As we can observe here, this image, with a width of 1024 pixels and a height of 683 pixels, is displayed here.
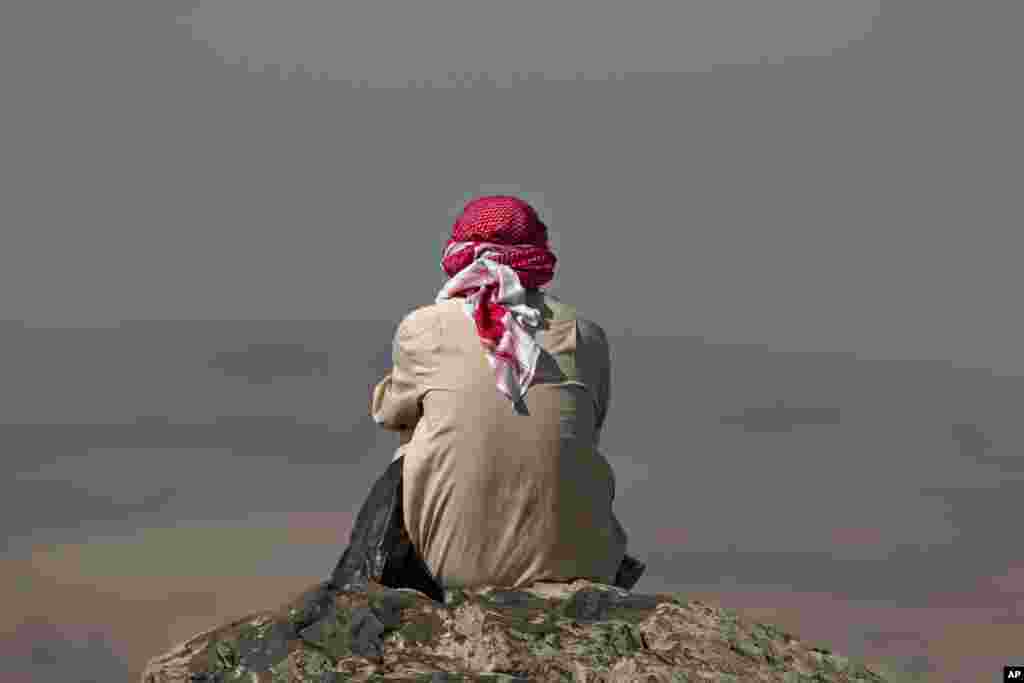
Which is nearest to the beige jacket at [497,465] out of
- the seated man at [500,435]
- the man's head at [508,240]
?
the seated man at [500,435]

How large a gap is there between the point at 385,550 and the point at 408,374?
909mm

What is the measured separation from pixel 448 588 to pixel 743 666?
1810 millimetres

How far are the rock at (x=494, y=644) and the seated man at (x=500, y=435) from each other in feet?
1.93

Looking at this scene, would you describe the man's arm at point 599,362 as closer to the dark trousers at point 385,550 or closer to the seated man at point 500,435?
the seated man at point 500,435

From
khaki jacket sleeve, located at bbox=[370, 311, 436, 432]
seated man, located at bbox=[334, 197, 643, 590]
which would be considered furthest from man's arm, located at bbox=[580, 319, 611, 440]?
khaki jacket sleeve, located at bbox=[370, 311, 436, 432]

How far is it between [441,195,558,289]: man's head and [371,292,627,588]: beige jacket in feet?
1.14

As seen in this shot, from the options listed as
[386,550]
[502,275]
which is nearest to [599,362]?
[502,275]

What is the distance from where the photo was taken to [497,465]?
10.0 meters

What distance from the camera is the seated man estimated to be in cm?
1002

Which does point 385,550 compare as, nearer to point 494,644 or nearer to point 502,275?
point 494,644

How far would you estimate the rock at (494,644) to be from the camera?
348 inches

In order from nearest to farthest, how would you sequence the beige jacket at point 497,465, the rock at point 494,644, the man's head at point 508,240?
the rock at point 494,644 → the beige jacket at point 497,465 → the man's head at point 508,240

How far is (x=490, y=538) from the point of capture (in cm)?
1004

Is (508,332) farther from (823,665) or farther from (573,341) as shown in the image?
(823,665)
